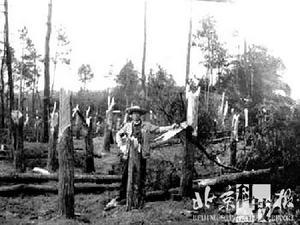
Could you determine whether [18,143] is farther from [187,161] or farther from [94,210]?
[187,161]

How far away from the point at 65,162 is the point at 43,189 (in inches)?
108

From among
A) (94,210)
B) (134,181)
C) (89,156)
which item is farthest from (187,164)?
(89,156)

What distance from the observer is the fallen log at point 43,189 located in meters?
8.95

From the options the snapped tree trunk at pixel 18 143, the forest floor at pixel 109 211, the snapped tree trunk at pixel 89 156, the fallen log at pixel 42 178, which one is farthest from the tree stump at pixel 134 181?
the snapped tree trunk at pixel 18 143

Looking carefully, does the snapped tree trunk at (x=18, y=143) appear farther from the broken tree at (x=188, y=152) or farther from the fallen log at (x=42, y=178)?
the broken tree at (x=188, y=152)

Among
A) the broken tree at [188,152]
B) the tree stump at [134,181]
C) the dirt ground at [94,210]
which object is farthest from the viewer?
the broken tree at [188,152]

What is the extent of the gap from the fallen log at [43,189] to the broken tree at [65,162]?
93.2 inches

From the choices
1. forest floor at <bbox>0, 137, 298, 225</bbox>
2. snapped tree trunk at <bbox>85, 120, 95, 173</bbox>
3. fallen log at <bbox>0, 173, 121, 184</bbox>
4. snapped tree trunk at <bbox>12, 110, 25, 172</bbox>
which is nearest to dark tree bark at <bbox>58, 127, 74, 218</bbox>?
forest floor at <bbox>0, 137, 298, 225</bbox>

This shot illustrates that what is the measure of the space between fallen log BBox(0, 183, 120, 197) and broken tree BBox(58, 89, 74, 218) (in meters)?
2.37

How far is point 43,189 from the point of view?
29.9 ft

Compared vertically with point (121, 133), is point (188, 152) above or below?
below

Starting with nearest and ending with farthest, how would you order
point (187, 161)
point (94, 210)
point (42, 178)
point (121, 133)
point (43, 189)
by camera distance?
point (121, 133), point (187, 161), point (94, 210), point (43, 189), point (42, 178)

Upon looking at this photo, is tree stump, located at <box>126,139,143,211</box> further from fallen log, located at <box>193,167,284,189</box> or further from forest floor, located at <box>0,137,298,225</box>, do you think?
fallen log, located at <box>193,167,284,189</box>

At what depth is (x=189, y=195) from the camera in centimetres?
726
